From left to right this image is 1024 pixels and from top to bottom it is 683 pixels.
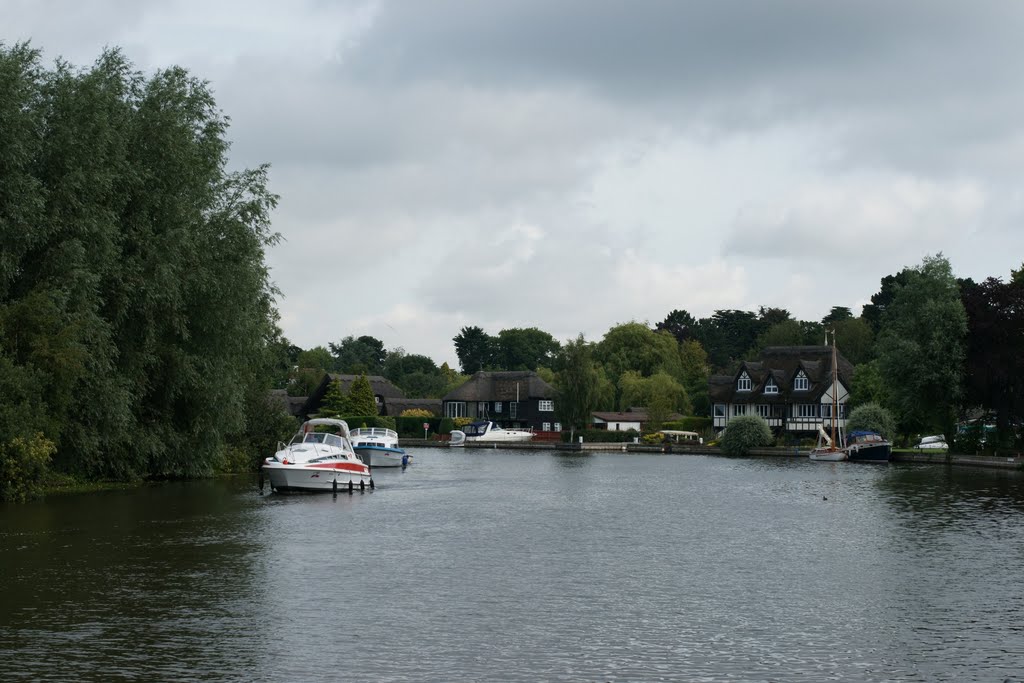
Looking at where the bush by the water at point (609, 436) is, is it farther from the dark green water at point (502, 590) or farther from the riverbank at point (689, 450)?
the dark green water at point (502, 590)

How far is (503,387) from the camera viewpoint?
151500 mm

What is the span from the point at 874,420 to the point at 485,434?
52319mm

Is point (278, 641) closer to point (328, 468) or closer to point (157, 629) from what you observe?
point (157, 629)

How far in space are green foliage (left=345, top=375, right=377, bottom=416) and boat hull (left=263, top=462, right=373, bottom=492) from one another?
80.4m

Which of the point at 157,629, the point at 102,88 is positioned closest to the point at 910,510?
the point at 157,629

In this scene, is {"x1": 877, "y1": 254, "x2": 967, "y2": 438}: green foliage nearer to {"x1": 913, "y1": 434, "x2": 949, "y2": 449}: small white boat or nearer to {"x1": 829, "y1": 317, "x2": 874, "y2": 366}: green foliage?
{"x1": 913, "y1": 434, "x2": 949, "y2": 449}: small white boat

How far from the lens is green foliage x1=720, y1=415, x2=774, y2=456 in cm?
10462

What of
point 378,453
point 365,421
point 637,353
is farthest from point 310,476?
point 637,353

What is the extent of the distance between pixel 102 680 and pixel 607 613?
1035cm

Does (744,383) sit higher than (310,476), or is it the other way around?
(744,383)

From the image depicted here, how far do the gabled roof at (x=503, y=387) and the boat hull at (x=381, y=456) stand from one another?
68878mm

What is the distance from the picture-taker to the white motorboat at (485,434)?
133 metres

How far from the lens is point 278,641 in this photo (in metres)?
20.0

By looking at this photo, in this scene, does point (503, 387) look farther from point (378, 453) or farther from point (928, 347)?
point (928, 347)
